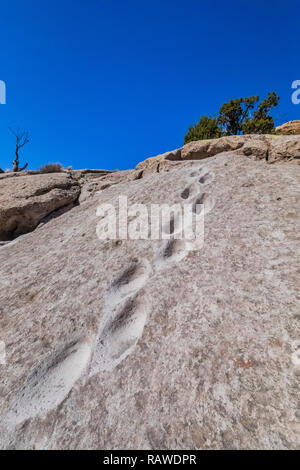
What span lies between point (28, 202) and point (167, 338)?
619 cm

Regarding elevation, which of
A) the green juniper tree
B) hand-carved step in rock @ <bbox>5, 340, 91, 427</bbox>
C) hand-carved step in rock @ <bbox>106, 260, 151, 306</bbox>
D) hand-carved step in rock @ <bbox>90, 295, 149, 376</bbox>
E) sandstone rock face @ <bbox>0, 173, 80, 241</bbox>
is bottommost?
hand-carved step in rock @ <bbox>5, 340, 91, 427</bbox>

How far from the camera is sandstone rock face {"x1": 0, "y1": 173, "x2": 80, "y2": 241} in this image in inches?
235

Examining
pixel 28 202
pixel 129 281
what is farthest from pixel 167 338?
pixel 28 202

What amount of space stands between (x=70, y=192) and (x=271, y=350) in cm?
705

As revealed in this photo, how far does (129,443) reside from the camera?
1.54 meters

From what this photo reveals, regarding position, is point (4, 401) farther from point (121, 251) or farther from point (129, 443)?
point (121, 251)

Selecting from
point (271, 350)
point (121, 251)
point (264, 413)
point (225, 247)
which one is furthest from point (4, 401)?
point (225, 247)

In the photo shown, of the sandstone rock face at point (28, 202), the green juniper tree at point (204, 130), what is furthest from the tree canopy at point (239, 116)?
the sandstone rock face at point (28, 202)

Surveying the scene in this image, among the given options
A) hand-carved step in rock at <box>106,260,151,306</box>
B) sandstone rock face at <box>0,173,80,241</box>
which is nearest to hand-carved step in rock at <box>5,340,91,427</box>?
hand-carved step in rock at <box>106,260,151,306</box>

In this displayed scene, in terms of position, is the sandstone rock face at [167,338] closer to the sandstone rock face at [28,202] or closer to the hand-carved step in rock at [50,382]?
the hand-carved step in rock at [50,382]

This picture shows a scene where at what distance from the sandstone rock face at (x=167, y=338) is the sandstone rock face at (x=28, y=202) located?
110 inches

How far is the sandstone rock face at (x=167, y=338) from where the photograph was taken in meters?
1.49

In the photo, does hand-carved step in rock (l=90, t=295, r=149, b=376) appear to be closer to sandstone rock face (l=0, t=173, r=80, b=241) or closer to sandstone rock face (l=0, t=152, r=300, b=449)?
sandstone rock face (l=0, t=152, r=300, b=449)

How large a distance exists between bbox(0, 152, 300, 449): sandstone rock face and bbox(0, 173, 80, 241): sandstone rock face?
110 inches
